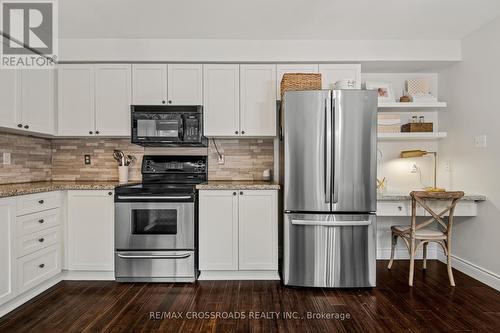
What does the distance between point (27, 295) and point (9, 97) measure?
1.71 metres

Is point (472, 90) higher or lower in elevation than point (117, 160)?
higher

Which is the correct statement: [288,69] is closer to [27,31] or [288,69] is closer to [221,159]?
[221,159]

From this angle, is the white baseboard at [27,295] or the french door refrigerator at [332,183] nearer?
the white baseboard at [27,295]

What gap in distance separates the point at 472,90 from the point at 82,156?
4495 mm

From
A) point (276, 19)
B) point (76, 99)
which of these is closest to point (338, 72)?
point (276, 19)

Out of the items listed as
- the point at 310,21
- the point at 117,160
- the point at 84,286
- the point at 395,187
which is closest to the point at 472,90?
the point at 395,187

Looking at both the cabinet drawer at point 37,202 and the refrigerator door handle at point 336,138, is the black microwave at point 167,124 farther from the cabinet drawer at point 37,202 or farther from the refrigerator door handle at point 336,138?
the refrigerator door handle at point 336,138

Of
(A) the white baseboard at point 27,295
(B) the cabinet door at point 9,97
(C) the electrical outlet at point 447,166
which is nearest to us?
(A) the white baseboard at point 27,295

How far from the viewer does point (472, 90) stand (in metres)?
2.95

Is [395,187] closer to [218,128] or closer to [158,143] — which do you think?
[218,128]

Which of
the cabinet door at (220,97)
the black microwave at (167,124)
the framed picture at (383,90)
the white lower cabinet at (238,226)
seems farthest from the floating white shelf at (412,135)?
the black microwave at (167,124)

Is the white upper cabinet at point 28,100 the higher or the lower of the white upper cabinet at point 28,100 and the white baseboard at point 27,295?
the higher

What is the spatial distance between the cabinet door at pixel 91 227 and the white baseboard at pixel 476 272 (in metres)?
3.66

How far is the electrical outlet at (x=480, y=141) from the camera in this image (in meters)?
2.79
